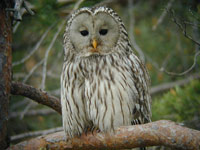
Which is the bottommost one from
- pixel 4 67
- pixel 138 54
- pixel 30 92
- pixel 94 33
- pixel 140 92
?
pixel 140 92

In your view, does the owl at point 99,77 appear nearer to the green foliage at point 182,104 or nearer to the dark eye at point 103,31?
the dark eye at point 103,31

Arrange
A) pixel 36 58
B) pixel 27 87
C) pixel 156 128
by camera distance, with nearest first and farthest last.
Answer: pixel 156 128 < pixel 27 87 < pixel 36 58

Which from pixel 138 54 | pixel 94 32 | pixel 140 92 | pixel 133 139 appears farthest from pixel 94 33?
pixel 138 54

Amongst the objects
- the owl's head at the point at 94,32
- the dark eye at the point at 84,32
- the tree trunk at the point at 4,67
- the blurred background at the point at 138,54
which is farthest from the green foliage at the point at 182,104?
the tree trunk at the point at 4,67

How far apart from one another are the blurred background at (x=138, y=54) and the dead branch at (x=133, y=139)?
619 millimetres

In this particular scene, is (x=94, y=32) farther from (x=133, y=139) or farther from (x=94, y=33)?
(x=133, y=139)

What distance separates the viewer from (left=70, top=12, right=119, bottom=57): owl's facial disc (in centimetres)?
275

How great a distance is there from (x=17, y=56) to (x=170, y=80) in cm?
263

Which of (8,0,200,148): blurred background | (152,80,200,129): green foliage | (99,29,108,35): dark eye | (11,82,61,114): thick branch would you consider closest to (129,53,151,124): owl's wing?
(8,0,200,148): blurred background

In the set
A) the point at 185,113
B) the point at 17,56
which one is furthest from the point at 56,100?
the point at 17,56

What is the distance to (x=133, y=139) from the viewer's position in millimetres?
2191

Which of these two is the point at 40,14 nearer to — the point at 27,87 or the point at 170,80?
the point at 27,87

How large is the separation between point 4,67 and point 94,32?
0.91m

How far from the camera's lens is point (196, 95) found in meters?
3.33
